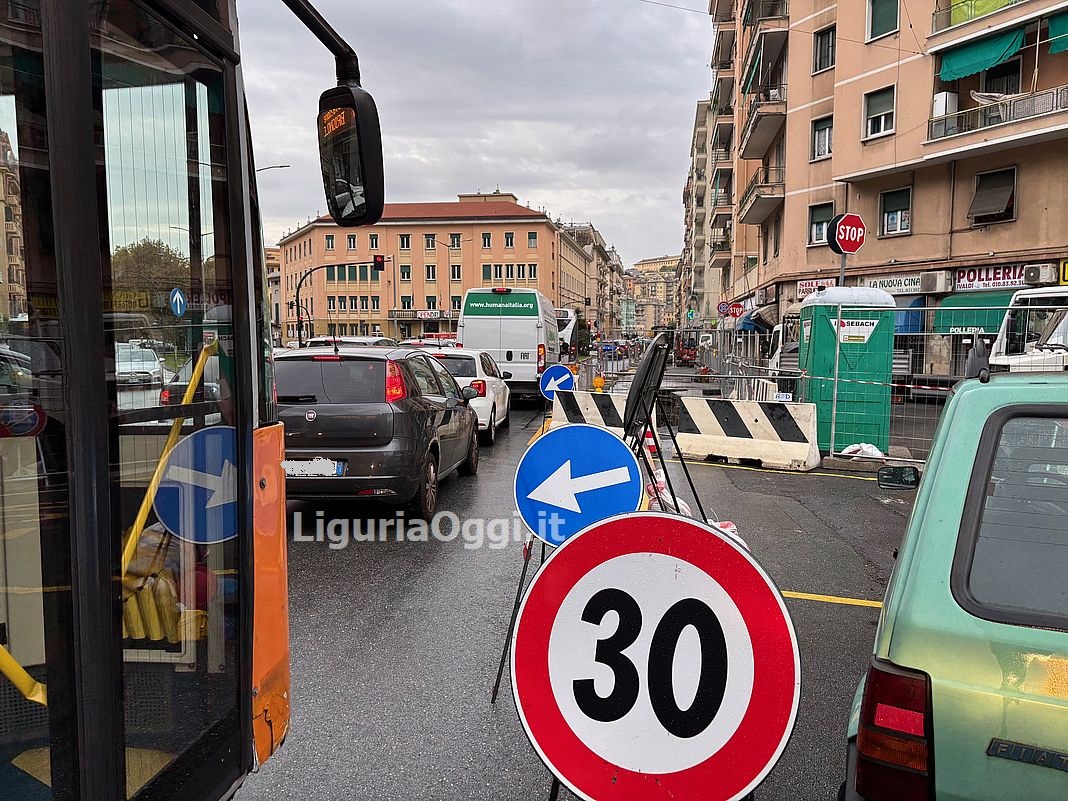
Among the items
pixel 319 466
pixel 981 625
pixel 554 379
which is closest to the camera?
pixel 981 625

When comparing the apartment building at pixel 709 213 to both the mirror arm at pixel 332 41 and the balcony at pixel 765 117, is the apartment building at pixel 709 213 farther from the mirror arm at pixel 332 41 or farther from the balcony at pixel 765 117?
the mirror arm at pixel 332 41

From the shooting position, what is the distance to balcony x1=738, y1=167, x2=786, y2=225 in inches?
1166

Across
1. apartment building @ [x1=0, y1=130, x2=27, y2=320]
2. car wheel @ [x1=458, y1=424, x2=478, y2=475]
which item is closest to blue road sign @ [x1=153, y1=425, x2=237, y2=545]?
apartment building @ [x1=0, y1=130, x2=27, y2=320]

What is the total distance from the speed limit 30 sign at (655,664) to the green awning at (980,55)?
25.5m

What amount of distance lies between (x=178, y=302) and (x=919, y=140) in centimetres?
2645

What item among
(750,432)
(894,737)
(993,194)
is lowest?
(750,432)

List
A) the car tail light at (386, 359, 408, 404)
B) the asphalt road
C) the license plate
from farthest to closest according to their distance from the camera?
the car tail light at (386, 359, 408, 404)
the license plate
the asphalt road

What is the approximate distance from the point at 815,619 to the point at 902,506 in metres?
3.88

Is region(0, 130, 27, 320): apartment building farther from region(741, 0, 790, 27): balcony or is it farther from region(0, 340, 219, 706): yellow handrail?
region(741, 0, 790, 27): balcony

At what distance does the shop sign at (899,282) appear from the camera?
24375 millimetres

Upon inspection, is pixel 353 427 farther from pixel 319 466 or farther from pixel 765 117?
pixel 765 117

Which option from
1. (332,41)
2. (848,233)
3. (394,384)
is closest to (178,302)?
(332,41)

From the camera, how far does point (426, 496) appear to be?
7.24 meters

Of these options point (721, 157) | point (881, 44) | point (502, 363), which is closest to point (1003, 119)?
point (881, 44)
